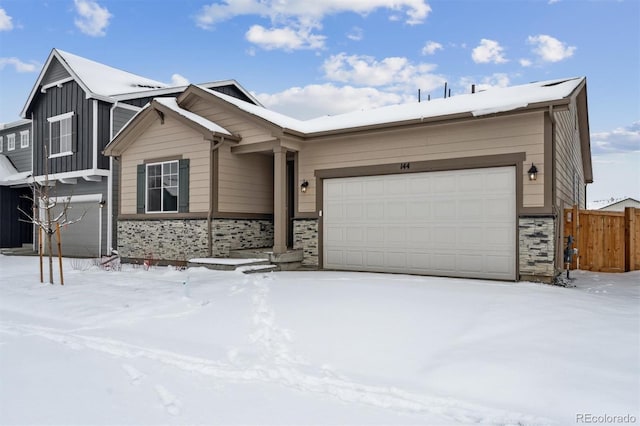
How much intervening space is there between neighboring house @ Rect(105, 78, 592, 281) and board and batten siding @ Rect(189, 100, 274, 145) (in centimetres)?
4

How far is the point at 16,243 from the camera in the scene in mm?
19266

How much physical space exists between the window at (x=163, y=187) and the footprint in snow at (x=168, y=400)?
29.0ft

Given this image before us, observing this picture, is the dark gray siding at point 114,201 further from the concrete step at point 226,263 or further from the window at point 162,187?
the concrete step at point 226,263

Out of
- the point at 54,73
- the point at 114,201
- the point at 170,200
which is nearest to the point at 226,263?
the point at 170,200

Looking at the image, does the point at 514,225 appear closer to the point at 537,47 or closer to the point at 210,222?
the point at 210,222

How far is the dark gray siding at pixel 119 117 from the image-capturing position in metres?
15.5

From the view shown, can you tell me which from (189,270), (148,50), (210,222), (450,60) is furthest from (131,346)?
(450,60)

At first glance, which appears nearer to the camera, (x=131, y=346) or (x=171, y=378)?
(x=171, y=378)

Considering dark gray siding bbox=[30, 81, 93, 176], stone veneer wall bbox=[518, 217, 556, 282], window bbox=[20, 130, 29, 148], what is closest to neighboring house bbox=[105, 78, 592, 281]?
stone veneer wall bbox=[518, 217, 556, 282]

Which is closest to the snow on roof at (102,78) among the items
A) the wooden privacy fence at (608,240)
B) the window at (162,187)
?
the window at (162,187)

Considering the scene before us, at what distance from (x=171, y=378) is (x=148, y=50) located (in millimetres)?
17367

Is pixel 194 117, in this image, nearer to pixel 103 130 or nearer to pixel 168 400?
pixel 103 130

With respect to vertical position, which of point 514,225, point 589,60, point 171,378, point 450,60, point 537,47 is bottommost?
point 171,378

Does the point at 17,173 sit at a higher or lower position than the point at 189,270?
higher
